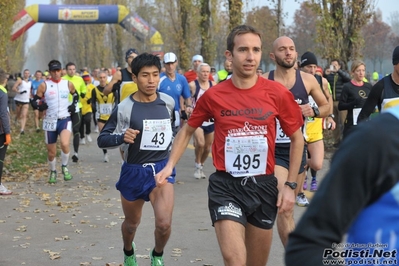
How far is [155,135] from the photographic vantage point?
680cm

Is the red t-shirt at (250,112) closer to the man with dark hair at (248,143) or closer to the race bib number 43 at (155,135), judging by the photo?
the man with dark hair at (248,143)

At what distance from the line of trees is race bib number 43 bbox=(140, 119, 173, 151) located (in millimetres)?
11473

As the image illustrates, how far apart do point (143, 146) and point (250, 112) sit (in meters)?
2.05

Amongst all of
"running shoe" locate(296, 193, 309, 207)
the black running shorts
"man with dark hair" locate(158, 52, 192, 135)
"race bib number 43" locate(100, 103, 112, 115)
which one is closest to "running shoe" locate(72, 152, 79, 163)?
"race bib number 43" locate(100, 103, 112, 115)

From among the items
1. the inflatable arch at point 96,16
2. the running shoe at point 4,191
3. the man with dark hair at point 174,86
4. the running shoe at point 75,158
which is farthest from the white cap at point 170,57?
the inflatable arch at point 96,16

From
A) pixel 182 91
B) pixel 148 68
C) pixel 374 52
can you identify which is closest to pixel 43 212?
pixel 182 91

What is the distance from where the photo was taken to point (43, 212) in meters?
10.2

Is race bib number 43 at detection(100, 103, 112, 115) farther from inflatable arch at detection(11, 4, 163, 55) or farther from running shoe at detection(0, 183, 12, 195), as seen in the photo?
inflatable arch at detection(11, 4, 163, 55)

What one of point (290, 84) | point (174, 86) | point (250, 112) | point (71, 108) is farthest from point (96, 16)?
point (250, 112)

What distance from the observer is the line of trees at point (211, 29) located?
17.8 m

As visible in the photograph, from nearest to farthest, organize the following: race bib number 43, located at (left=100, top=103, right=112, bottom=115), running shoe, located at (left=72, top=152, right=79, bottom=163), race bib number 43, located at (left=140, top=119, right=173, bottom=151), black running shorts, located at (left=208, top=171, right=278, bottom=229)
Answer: black running shorts, located at (left=208, top=171, right=278, bottom=229) < race bib number 43, located at (left=140, top=119, right=173, bottom=151) < running shoe, located at (left=72, top=152, right=79, bottom=163) < race bib number 43, located at (left=100, top=103, right=112, bottom=115)

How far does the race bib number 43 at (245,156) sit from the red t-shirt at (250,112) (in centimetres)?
3

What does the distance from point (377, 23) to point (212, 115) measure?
67340mm

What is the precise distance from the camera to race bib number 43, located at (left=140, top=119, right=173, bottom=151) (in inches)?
266
